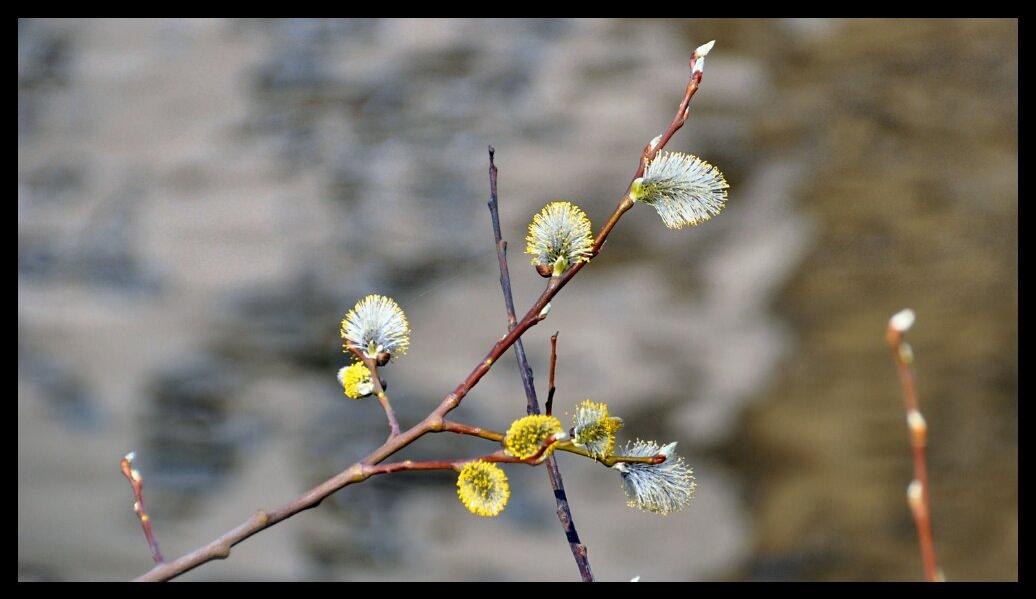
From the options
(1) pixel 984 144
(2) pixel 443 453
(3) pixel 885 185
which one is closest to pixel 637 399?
(2) pixel 443 453

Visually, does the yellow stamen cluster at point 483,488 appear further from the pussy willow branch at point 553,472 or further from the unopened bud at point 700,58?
the unopened bud at point 700,58

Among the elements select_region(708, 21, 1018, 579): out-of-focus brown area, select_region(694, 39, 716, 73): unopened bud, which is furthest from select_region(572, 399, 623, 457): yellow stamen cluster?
select_region(708, 21, 1018, 579): out-of-focus brown area

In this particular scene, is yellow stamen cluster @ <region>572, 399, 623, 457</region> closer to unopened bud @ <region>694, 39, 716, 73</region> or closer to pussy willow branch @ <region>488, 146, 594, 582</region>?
pussy willow branch @ <region>488, 146, 594, 582</region>

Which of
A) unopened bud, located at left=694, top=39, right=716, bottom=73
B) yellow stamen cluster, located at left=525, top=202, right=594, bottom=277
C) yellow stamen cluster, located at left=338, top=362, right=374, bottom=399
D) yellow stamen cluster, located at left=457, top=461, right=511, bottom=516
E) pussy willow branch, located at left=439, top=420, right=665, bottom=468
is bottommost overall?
yellow stamen cluster, located at left=457, top=461, right=511, bottom=516

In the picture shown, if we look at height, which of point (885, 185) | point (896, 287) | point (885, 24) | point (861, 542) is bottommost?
point (861, 542)

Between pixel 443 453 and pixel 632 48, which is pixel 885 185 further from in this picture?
pixel 443 453

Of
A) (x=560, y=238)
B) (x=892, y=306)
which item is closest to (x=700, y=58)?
(x=560, y=238)

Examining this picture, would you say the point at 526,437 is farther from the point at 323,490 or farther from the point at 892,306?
the point at 892,306
